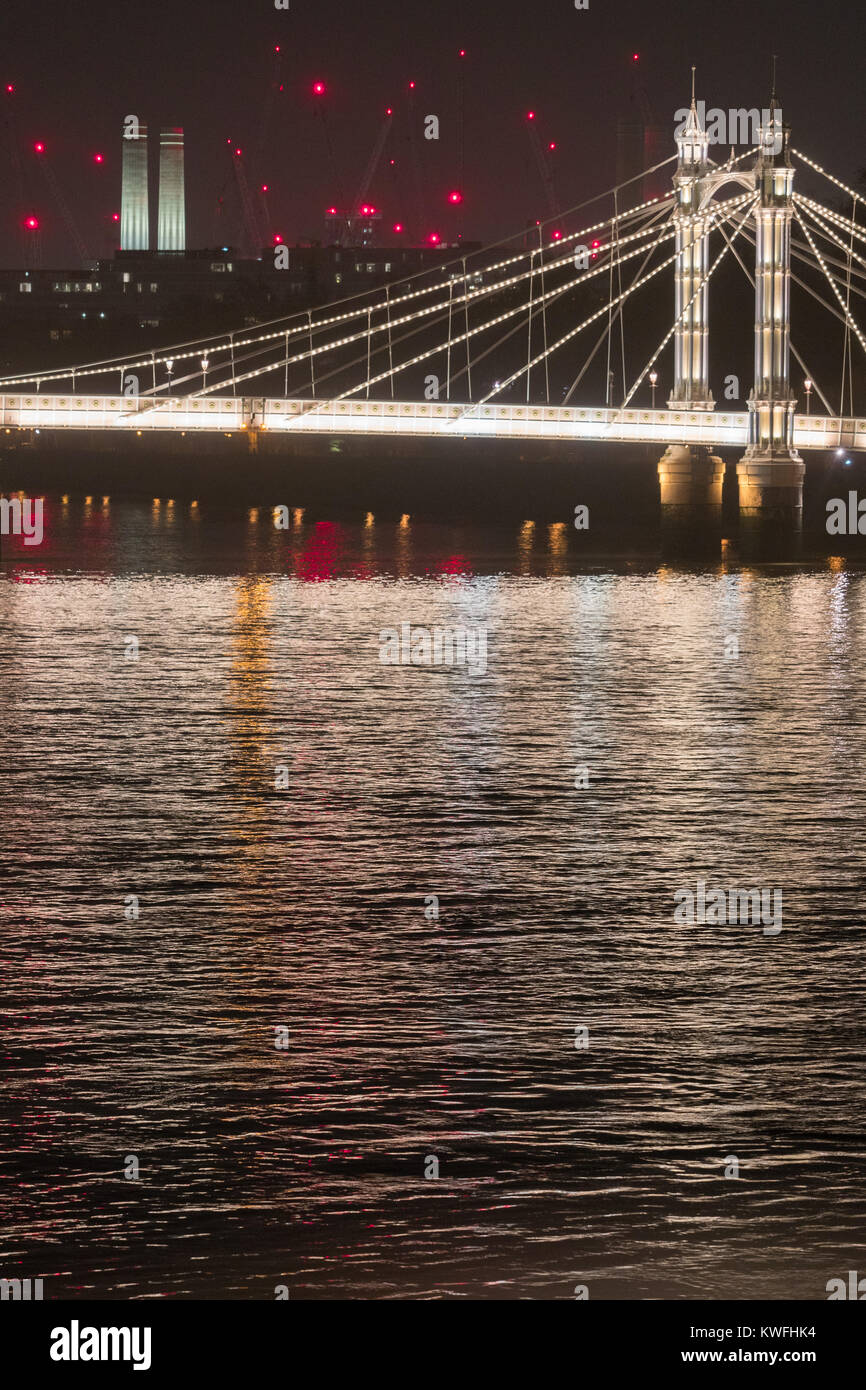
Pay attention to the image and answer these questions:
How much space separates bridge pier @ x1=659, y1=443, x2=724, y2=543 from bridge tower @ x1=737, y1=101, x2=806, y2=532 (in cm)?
441

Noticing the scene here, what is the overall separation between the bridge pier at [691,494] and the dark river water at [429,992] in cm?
4097

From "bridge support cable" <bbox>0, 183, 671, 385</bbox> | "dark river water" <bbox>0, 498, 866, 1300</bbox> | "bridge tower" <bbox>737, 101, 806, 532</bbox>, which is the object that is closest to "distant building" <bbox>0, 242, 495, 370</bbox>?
"bridge support cable" <bbox>0, 183, 671, 385</bbox>

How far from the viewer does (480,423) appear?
244 ft

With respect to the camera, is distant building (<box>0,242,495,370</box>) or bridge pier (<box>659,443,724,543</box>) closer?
bridge pier (<box>659,443,724,543</box>)

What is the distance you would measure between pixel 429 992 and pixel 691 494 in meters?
61.4

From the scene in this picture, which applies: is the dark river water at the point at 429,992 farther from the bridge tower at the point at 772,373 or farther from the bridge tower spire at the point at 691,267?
the bridge tower spire at the point at 691,267

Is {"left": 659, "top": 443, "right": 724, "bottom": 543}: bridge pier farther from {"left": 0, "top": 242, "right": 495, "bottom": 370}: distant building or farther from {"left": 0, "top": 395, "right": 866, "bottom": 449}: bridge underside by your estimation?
{"left": 0, "top": 242, "right": 495, "bottom": 370}: distant building

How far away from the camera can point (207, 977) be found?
13500 millimetres

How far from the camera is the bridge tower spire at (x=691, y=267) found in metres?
78.8

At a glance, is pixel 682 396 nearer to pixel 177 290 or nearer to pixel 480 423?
pixel 480 423

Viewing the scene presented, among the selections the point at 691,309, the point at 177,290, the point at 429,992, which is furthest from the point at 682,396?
the point at 177,290

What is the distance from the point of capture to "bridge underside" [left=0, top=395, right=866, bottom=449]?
72750mm
